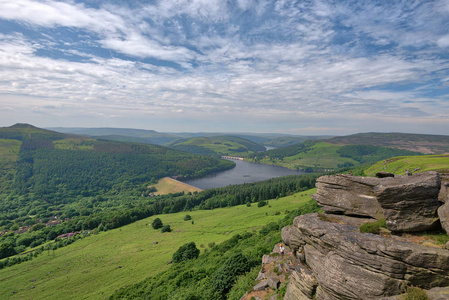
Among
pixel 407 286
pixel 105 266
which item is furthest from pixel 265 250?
pixel 105 266

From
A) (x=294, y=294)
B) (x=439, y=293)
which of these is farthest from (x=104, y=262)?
(x=439, y=293)

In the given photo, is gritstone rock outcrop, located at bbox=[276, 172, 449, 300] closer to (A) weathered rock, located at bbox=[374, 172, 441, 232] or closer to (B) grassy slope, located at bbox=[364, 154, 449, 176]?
(A) weathered rock, located at bbox=[374, 172, 441, 232]

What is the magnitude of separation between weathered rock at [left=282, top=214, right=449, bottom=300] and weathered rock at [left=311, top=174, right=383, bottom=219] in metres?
2.76

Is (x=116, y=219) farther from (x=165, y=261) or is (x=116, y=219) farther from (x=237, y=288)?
(x=237, y=288)

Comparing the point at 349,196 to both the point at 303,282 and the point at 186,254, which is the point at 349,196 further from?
the point at 186,254

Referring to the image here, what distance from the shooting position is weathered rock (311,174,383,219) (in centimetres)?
1962

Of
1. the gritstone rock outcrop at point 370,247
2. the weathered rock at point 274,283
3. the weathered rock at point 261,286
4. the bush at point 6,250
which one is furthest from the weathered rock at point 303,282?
the bush at point 6,250

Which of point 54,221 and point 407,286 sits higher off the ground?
point 407,286

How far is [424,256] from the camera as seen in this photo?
42.6ft

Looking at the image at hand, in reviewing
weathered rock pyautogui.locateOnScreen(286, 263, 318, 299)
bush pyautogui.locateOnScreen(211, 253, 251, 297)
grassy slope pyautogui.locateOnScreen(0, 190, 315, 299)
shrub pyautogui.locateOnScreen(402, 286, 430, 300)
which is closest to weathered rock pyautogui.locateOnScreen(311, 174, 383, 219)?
shrub pyautogui.locateOnScreen(402, 286, 430, 300)

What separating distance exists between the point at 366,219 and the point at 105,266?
73513 millimetres

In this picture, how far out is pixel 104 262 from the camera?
65.4 meters

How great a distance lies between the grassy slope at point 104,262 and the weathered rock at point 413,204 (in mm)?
52176

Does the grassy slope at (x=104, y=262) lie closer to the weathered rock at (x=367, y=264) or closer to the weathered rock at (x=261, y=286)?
the weathered rock at (x=261, y=286)
